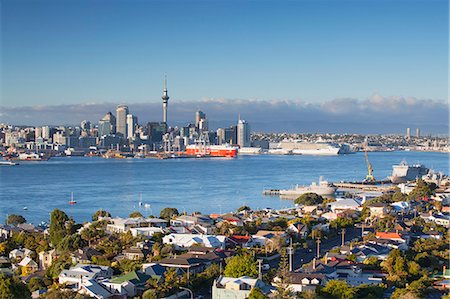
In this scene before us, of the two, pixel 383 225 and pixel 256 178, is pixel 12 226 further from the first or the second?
pixel 256 178

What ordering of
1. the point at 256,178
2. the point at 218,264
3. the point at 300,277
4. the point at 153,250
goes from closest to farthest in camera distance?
1. the point at 300,277
2. the point at 218,264
3. the point at 153,250
4. the point at 256,178

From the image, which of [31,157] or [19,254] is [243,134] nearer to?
[31,157]

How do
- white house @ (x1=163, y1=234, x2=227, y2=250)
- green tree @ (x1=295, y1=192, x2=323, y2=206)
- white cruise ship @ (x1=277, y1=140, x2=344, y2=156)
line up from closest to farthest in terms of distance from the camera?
1. white house @ (x1=163, y1=234, x2=227, y2=250)
2. green tree @ (x1=295, y1=192, x2=323, y2=206)
3. white cruise ship @ (x1=277, y1=140, x2=344, y2=156)

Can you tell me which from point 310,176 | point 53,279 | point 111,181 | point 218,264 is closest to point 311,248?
point 218,264

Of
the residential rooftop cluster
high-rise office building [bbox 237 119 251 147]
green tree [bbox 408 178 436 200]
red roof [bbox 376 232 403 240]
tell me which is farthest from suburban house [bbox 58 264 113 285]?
high-rise office building [bbox 237 119 251 147]

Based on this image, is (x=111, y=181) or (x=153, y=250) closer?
(x=153, y=250)

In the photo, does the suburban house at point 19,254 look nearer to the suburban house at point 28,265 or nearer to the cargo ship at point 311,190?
the suburban house at point 28,265

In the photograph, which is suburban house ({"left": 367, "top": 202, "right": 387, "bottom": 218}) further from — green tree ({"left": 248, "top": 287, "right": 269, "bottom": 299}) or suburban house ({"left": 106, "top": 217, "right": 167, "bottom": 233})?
green tree ({"left": 248, "top": 287, "right": 269, "bottom": 299})
